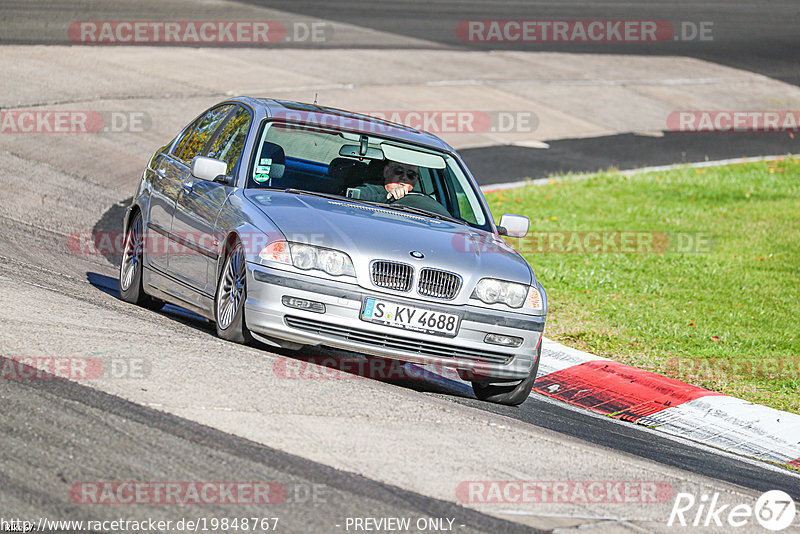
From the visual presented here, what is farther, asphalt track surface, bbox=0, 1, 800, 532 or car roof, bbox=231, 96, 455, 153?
car roof, bbox=231, 96, 455, 153

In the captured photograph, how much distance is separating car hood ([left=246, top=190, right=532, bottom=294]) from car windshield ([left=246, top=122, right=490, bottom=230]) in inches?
11.5

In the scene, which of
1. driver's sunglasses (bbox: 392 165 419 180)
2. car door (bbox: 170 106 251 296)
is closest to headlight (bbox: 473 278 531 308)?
driver's sunglasses (bbox: 392 165 419 180)

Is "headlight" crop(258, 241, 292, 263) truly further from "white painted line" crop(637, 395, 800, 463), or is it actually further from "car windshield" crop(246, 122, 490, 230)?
"white painted line" crop(637, 395, 800, 463)

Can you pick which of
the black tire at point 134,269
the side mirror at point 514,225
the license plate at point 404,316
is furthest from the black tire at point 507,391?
the black tire at point 134,269

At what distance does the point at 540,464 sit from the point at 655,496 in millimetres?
592

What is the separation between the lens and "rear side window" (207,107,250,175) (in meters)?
8.34

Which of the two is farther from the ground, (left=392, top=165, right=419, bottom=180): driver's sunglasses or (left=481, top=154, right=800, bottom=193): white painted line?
(left=392, top=165, right=419, bottom=180): driver's sunglasses

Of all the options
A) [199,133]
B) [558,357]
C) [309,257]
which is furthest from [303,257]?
[558,357]

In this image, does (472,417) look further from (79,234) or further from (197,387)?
(79,234)

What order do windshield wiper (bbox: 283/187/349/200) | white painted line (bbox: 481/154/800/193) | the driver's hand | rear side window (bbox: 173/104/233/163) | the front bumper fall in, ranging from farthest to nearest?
white painted line (bbox: 481/154/800/193), rear side window (bbox: 173/104/233/163), the driver's hand, windshield wiper (bbox: 283/187/349/200), the front bumper

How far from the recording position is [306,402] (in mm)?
6266

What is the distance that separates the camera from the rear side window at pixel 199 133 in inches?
356

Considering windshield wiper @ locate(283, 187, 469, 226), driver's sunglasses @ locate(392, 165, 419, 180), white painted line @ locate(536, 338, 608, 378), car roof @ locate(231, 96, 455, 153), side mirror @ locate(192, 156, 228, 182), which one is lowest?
white painted line @ locate(536, 338, 608, 378)

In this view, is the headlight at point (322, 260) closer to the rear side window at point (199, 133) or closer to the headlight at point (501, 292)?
the headlight at point (501, 292)
